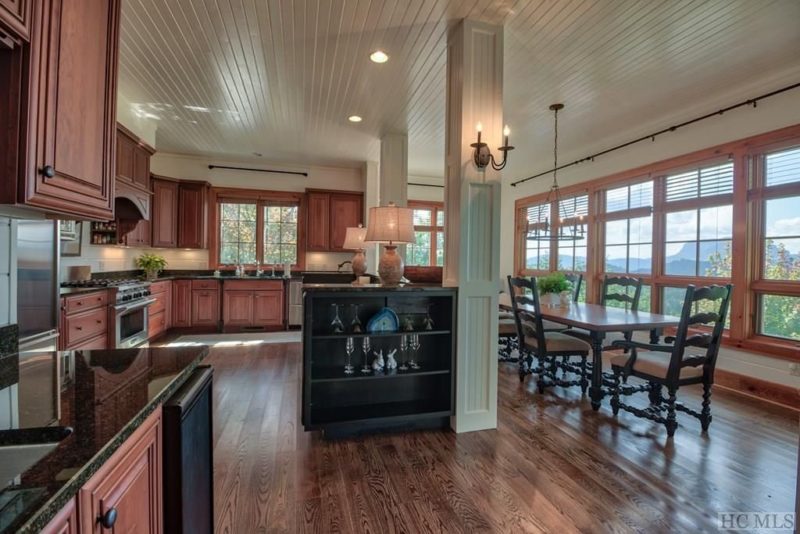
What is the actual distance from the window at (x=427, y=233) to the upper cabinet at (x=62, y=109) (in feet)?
20.8

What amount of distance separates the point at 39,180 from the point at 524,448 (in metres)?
2.73

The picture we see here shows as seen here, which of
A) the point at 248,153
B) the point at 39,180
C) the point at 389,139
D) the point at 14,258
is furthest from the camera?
the point at 248,153

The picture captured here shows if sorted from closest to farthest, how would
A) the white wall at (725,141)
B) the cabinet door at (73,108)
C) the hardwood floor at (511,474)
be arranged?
the cabinet door at (73,108), the hardwood floor at (511,474), the white wall at (725,141)

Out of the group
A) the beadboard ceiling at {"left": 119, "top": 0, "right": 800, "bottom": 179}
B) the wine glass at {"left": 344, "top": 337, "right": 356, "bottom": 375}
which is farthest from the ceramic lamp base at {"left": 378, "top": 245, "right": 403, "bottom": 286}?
the beadboard ceiling at {"left": 119, "top": 0, "right": 800, "bottom": 179}

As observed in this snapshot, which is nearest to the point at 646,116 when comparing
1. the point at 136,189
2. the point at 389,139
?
the point at 389,139

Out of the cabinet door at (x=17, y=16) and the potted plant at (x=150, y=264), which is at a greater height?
the cabinet door at (x=17, y=16)

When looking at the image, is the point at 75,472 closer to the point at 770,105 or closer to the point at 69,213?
the point at 69,213

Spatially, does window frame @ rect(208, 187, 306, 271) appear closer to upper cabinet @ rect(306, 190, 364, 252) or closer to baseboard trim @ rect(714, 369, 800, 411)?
upper cabinet @ rect(306, 190, 364, 252)

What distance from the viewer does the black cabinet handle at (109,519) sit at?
0.74 metres

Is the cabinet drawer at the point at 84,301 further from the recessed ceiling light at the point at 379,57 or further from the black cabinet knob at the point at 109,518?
the recessed ceiling light at the point at 379,57

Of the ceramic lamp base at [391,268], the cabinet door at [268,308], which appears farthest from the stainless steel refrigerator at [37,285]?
the cabinet door at [268,308]

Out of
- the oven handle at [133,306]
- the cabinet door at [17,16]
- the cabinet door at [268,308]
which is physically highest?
the cabinet door at [17,16]

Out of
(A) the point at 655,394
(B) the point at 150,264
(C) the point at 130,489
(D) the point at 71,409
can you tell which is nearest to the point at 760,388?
(A) the point at 655,394

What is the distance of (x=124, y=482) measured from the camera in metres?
0.83
